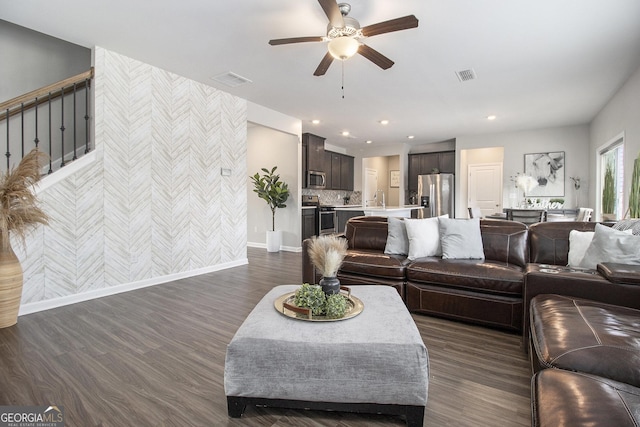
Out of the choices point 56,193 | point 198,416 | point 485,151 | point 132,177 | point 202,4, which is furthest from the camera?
point 485,151

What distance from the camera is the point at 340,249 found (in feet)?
6.10

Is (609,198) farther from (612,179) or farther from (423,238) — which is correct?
(423,238)

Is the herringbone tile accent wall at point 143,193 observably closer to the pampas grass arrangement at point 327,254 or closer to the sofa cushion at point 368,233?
the sofa cushion at point 368,233

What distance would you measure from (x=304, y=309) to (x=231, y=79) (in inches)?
142

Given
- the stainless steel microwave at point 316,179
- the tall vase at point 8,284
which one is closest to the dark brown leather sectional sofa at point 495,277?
the tall vase at point 8,284

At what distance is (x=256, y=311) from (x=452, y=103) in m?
4.86

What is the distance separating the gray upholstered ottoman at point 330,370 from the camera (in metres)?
1.49

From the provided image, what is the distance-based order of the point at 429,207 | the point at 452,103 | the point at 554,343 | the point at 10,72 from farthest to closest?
the point at 429,207
the point at 452,103
the point at 10,72
the point at 554,343

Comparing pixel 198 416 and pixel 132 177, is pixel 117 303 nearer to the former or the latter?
pixel 132 177

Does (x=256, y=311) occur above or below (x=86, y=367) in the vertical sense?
above

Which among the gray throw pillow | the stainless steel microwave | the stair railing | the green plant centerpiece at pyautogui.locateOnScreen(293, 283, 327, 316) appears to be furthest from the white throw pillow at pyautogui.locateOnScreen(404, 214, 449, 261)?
the stainless steel microwave

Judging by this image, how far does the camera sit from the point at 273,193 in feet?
20.7

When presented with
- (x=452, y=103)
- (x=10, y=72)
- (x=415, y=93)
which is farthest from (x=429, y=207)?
(x=10, y=72)

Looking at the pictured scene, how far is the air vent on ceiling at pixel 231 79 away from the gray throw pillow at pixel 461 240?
10.3 ft
